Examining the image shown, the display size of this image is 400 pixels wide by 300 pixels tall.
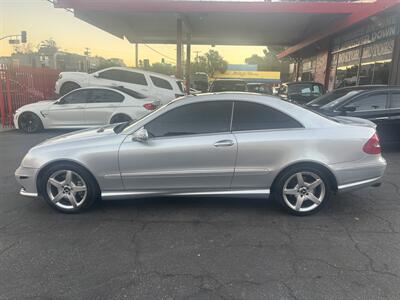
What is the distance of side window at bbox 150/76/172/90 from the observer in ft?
41.9

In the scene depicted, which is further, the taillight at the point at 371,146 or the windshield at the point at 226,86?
the windshield at the point at 226,86

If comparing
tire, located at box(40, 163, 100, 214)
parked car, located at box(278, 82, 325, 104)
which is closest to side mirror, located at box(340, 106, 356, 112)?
tire, located at box(40, 163, 100, 214)

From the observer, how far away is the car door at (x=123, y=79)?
1273 cm

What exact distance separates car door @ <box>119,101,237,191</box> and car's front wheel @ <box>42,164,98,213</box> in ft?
1.53

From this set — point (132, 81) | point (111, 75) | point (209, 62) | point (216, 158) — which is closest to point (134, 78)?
point (132, 81)

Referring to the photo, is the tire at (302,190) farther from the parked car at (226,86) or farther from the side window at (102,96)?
the parked car at (226,86)

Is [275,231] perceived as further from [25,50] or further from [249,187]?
[25,50]

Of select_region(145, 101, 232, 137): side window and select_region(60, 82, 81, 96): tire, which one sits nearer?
select_region(145, 101, 232, 137): side window

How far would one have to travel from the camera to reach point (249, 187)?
410 centimetres

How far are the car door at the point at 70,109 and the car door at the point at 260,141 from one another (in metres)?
6.86

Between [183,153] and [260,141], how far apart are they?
90cm

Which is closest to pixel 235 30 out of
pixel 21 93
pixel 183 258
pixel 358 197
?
pixel 21 93

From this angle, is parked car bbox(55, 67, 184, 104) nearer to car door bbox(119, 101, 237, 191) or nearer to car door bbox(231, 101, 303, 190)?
car door bbox(119, 101, 237, 191)

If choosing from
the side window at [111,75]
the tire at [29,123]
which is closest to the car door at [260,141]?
the tire at [29,123]
